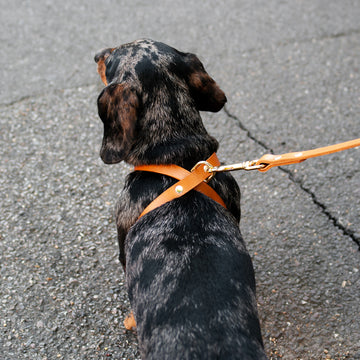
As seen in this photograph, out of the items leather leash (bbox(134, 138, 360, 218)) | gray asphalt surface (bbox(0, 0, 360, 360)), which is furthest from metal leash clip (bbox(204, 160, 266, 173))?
gray asphalt surface (bbox(0, 0, 360, 360))

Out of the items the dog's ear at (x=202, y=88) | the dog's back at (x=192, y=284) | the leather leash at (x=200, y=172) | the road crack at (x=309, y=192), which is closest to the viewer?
the dog's back at (x=192, y=284)

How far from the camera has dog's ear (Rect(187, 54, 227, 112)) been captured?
2562 millimetres

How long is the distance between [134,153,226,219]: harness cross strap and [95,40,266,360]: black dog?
0.03m

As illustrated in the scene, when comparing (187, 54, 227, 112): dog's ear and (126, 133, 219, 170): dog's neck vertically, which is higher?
(187, 54, 227, 112): dog's ear

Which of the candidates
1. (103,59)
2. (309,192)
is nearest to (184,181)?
(103,59)

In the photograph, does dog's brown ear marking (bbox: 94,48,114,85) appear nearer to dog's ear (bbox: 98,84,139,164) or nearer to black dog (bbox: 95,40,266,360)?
black dog (bbox: 95,40,266,360)

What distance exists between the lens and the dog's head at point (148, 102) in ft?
7.73

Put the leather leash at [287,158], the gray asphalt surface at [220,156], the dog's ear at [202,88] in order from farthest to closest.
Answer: the gray asphalt surface at [220,156] < the dog's ear at [202,88] < the leather leash at [287,158]

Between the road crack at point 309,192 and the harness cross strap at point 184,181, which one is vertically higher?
the harness cross strap at point 184,181

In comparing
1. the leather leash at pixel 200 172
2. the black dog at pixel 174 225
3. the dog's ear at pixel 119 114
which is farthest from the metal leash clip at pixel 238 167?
the dog's ear at pixel 119 114

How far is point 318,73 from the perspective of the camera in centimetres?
498

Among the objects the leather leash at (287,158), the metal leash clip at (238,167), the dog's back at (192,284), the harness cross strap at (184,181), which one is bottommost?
the dog's back at (192,284)

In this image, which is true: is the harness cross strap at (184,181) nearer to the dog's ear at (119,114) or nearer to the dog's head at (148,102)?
the dog's head at (148,102)

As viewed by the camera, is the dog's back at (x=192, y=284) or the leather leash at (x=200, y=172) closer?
the dog's back at (x=192, y=284)
